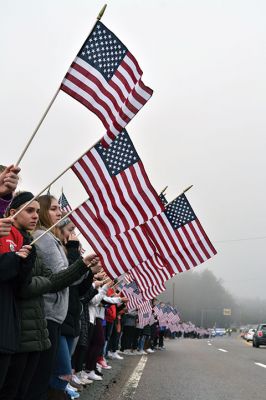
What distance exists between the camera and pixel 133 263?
8203mm

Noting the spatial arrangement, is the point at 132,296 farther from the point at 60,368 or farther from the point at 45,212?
the point at 45,212

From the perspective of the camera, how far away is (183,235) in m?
11.0

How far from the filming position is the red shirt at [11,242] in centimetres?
396

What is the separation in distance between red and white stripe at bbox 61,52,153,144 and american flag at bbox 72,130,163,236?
77cm

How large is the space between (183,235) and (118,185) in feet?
15.0

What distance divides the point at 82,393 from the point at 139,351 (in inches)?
461

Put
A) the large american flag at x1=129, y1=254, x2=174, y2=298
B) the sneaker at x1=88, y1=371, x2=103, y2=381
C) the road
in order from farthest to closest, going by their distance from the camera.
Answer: the large american flag at x1=129, y1=254, x2=174, y2=298, the sneaker at x1=88, y1=371, x2=103, y2=381, the road

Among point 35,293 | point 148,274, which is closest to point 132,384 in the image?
point 148,274

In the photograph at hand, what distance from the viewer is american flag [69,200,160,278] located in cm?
604

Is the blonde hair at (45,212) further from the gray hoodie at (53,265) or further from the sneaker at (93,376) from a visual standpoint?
the sneaker at (93,376)

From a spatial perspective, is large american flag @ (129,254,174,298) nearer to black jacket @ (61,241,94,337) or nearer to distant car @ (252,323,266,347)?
black jacket @ (61,241,94,337)

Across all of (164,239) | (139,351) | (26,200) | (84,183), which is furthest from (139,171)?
(139,351)

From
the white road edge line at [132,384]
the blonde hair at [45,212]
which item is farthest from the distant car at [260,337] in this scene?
the blonde hair at [45,212]

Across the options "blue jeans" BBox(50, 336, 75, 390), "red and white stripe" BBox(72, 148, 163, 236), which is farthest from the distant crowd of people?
"red and white stripe" BBox(72, 148, 163, 236)
